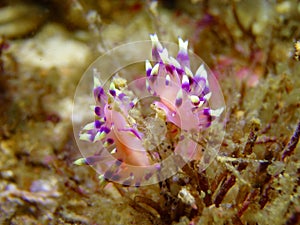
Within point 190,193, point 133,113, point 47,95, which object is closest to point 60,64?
point 47,95

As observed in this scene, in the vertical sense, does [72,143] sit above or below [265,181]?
below

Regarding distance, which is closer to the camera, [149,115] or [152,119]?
[152,119]

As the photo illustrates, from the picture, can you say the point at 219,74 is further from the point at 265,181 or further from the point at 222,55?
the point at 265,181

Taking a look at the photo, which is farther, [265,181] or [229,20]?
[229,20]

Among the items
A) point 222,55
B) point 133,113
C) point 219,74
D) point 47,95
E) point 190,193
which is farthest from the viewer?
point 222,55
